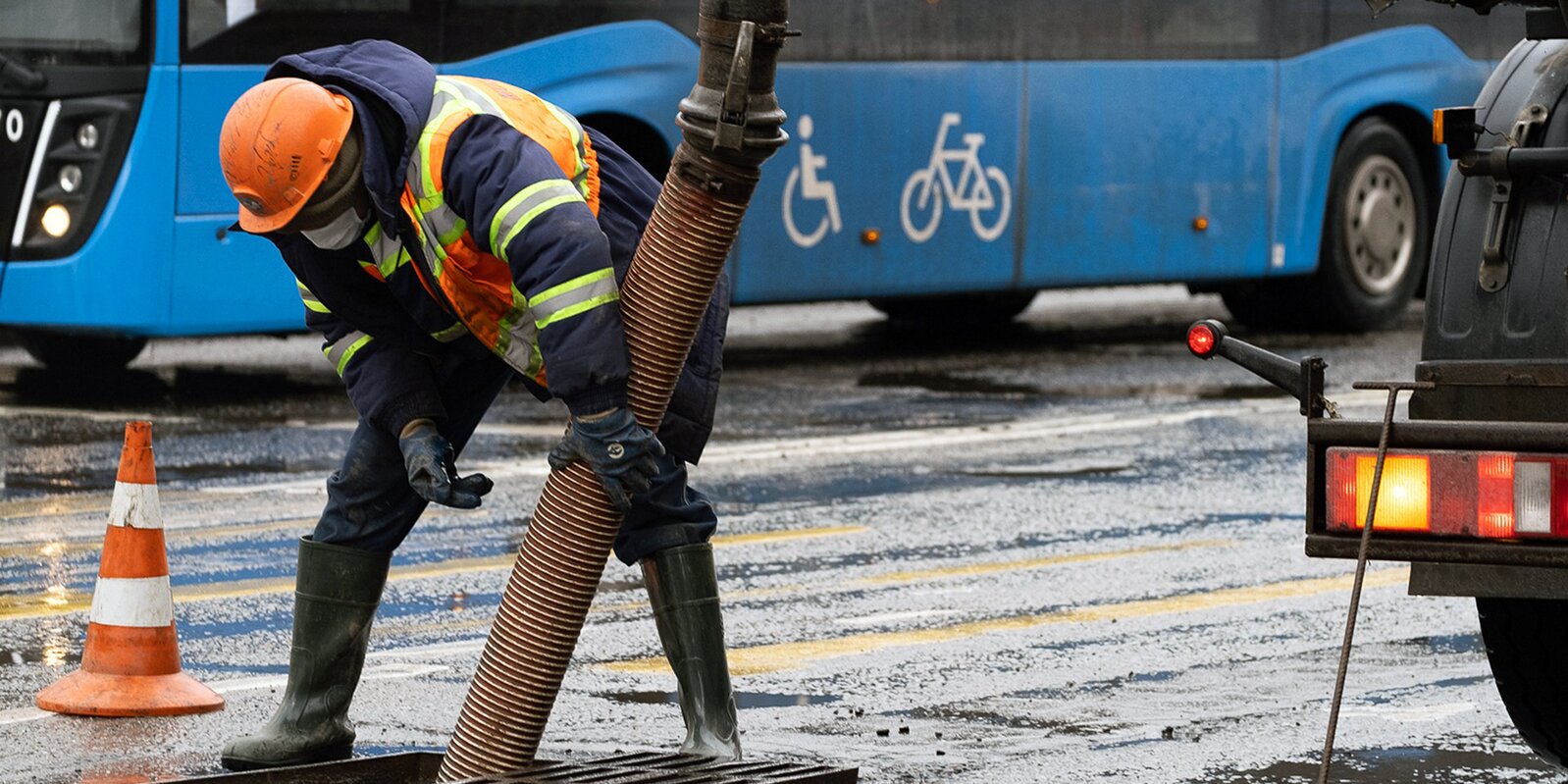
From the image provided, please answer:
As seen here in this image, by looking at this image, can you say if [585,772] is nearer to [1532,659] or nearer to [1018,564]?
[1532,659]

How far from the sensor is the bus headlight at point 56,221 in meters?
12.5

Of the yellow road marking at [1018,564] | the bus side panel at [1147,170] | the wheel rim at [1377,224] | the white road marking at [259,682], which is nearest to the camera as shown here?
the white road marking at [259,682]

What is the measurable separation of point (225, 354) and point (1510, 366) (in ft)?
40.2

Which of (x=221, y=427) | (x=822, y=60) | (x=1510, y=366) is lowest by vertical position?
(x=221, y=427)

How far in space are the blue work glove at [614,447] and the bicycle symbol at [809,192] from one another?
10.2m

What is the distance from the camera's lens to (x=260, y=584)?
8078 mm

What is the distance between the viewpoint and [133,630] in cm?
636

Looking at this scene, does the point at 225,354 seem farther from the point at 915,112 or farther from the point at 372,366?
the point at 372,366

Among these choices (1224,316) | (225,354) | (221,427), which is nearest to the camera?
(221,427)

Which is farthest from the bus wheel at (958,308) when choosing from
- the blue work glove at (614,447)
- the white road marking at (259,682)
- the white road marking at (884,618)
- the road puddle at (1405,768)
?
the blue work glove at (614,447)

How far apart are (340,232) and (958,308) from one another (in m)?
12.7

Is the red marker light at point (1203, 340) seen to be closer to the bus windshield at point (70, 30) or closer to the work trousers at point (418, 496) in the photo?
the work trousers at point (418, 496)

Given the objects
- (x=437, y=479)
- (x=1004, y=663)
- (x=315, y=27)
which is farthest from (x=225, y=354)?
(x=437, y=479)

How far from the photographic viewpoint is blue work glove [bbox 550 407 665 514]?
4.84 m
